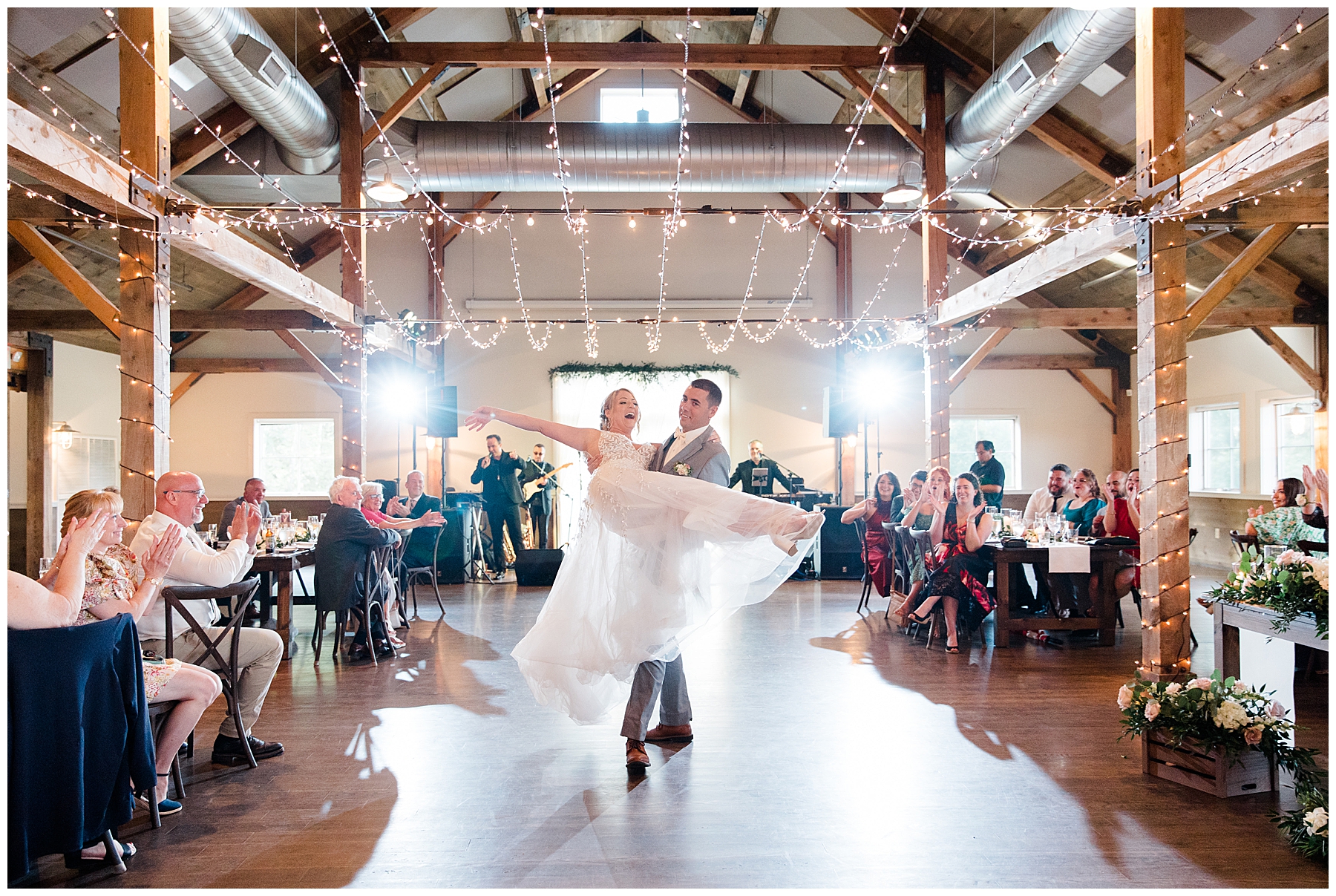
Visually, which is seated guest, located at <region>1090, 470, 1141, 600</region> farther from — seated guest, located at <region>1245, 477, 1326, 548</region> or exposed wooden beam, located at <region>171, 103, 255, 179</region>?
exposed wooden beam, located at <region>171, 103, 255, 179</region>

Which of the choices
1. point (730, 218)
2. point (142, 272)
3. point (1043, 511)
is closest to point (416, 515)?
point (142, 272)

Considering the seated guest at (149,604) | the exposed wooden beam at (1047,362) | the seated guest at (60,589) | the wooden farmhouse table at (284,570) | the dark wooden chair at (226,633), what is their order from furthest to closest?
the exposed wooden beam at (1047,362), the wooden farmhouse table at (284,570), the dark wooden chair at (226,633), the seated guest at (149,604), the seated guest at (60,589)

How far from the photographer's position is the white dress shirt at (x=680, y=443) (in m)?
3.72

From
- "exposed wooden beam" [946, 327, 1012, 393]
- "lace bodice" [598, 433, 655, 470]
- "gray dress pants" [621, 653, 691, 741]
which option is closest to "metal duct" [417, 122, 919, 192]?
"exposed wooden beam" [946, 327, 1012, 393]

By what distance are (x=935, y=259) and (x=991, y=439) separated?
17.4ft

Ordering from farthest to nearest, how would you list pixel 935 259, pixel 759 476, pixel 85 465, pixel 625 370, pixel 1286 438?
1. pixel 625 370
2. pixel 85 465
3. pixel 759 476
4. pixel 1286 438
5. pixel 935 259

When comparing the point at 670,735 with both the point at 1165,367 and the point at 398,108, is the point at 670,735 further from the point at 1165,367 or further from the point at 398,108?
the point at 398,108

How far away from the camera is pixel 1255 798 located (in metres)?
3.13

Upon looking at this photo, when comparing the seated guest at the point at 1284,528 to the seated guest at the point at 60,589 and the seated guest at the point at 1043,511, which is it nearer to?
the seated guest at the point at 1043,511

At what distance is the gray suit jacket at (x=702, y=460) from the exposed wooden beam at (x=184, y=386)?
11214mm

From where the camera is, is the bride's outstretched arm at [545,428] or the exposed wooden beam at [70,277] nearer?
the bride's outstretched arm at [545,428]

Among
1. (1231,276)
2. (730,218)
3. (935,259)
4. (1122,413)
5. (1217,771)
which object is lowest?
(1217,771)

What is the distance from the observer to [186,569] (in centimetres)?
347

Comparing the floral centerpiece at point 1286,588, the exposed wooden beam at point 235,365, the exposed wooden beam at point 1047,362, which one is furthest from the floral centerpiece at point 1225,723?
the exposed wooden beam at point 235,365
